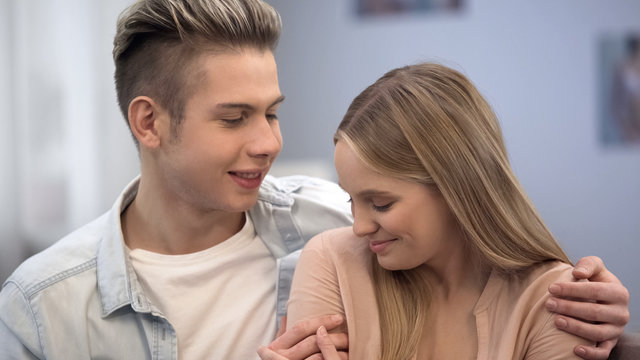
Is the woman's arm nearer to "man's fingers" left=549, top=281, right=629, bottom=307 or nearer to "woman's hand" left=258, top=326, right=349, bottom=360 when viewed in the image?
"woman's hand" left=258, top=326, right=349, bottom=360

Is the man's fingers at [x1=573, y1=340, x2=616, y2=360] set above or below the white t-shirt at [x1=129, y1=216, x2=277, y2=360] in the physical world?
above

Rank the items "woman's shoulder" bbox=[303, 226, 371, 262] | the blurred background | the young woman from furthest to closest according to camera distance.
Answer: the blurred background < "woman's shoulder" bbox=[303, 226, 371, 262] < the young woman

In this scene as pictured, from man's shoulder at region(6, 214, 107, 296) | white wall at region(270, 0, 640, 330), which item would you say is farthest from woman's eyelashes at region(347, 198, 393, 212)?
white wall at region(270, 0, 640, 330)

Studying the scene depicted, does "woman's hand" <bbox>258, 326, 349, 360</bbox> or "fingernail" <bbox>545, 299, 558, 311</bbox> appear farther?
"woman's hand" <bbox>258, 326, 349, 360</bbox>

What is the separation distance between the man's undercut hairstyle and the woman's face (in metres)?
0.42

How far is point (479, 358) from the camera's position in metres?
1.21

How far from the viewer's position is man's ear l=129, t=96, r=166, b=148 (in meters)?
1.55

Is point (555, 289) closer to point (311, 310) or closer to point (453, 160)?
point (453, 160)

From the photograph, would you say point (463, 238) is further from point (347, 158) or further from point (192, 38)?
point (192, 38)

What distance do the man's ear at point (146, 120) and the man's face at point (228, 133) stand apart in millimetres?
31

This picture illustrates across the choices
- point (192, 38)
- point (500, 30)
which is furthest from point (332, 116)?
point (192, 38)

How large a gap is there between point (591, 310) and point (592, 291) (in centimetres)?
3

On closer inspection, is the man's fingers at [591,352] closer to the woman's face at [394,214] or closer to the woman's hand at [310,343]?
the woman's face at [394,214]

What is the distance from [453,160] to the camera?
1215 millimetres
